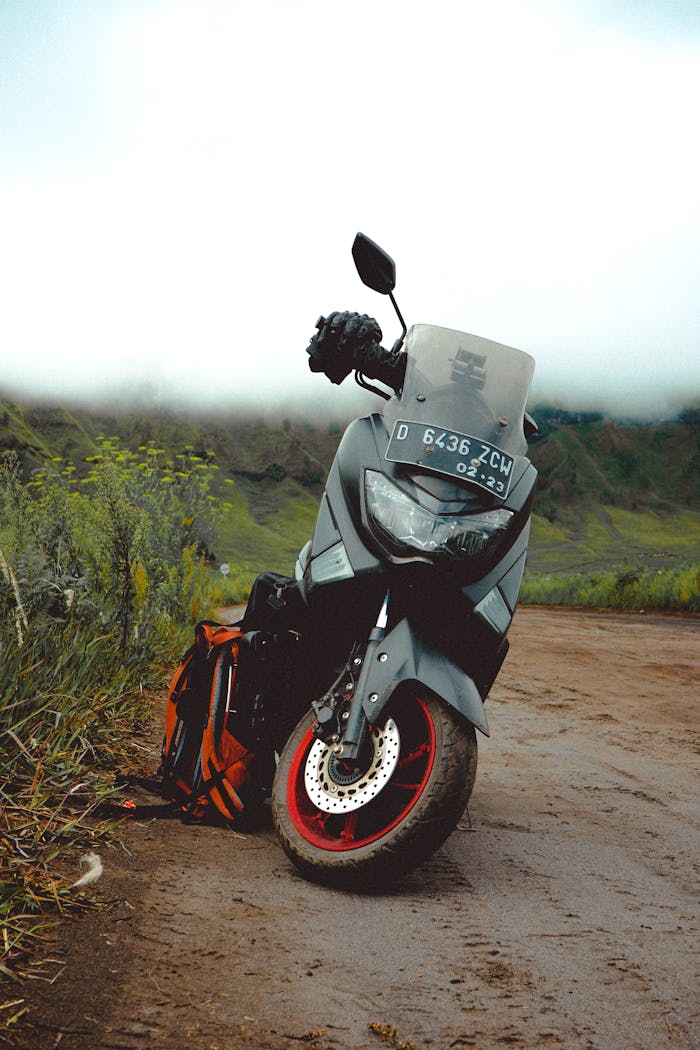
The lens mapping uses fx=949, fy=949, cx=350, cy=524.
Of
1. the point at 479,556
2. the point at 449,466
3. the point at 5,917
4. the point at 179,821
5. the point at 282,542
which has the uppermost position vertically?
the point at 449,466

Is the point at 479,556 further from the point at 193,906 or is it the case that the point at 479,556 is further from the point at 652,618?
the point at 652,618

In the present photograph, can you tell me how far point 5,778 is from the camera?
2.75 meters

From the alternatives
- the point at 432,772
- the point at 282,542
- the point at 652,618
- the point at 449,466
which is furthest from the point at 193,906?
the point at 282,542

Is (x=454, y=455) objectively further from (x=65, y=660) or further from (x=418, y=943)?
(x=65, y=660)

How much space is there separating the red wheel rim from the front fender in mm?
98

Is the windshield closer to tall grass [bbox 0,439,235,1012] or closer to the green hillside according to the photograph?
tall grass [bbox 0,439,235,1012]

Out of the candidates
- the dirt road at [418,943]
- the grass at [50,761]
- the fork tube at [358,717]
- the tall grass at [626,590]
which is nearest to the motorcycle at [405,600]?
the fork tube at [358,717]

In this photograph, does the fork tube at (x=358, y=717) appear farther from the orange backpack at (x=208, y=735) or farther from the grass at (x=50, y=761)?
the grass at (x=50, y=761)

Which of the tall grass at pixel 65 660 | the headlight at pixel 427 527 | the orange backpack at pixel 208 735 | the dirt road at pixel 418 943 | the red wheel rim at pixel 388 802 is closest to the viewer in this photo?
the dirt road at pixel 418 943

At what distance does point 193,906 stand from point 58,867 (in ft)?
1.22

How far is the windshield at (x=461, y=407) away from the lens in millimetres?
2879

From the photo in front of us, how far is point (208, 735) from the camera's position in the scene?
3.20 metres

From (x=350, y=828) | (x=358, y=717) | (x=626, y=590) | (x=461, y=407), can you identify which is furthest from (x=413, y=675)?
(x=626, y=590)

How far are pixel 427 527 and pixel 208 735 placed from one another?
1093 millimetres
